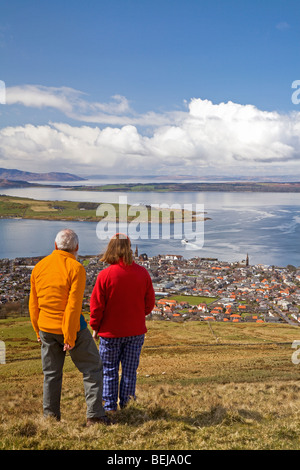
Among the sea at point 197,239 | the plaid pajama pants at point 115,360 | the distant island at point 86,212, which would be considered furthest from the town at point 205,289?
the distant island at point 86,212

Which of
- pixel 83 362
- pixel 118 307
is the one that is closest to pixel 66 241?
pixel 118 307

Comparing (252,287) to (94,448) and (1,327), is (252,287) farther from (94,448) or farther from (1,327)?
(94,448)

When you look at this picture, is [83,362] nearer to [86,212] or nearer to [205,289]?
[205,289]

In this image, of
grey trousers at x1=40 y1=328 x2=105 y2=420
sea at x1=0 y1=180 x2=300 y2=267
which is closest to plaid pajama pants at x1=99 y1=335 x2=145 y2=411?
grey trousers at x1=40 y1=328 x2=105 y2=420
